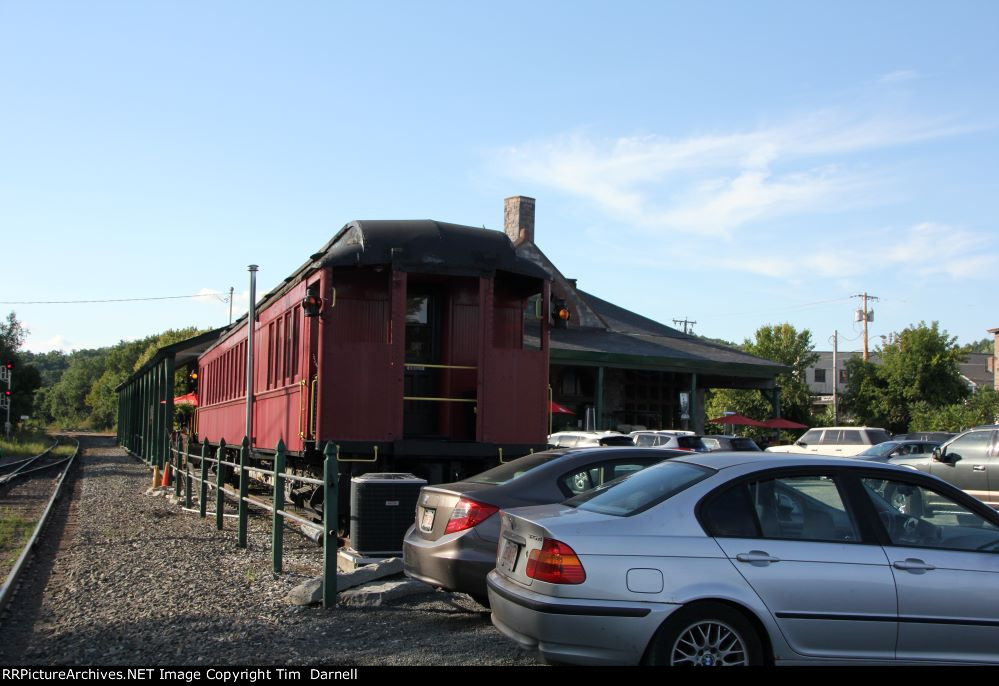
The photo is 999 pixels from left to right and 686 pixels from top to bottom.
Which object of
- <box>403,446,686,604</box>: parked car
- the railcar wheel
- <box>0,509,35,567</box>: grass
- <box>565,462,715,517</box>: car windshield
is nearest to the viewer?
the railcar wheel

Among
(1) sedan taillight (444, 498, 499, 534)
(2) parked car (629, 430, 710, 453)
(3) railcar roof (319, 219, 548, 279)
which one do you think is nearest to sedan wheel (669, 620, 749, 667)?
(1) sedan taillight (444, 498, 499, 534)

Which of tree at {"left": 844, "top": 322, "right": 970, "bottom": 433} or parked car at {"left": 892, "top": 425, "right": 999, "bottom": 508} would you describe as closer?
parked car at {"left": 892, "top": 425, "right": 999, "bottom": 508}

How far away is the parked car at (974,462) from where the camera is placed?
15.6 meters

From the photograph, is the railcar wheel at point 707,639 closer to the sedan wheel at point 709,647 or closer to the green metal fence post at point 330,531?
the sedan wheel at point 709,647

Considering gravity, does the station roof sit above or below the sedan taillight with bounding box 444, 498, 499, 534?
above

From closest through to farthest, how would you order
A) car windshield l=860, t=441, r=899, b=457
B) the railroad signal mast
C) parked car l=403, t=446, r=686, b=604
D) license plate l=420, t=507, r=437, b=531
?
1. parked car l=403, t=446, r=686, b=604
2. license plate l=420, t=507, r=437, b=531
3. car windshield l=860, t=441, r=899, b=457
4. the railroad signal mast

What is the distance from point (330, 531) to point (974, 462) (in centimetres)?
1195

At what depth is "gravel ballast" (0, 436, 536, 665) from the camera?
21.1 ft

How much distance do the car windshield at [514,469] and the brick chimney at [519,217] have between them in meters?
31.2

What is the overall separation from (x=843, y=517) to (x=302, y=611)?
4435mm

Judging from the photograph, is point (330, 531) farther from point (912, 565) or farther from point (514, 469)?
point (912, 565)

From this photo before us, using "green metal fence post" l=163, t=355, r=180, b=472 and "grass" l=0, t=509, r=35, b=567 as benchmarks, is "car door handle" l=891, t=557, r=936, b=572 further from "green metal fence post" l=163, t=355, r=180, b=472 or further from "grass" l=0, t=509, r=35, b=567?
"green metal fence post" l=163, t=355, r=180, b=472

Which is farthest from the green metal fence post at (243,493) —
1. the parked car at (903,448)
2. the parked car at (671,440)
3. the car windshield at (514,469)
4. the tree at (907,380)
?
the tree at (907,380)
